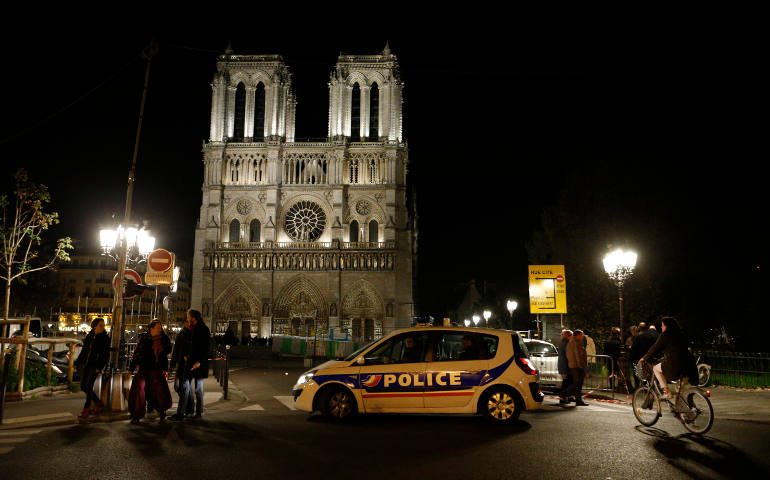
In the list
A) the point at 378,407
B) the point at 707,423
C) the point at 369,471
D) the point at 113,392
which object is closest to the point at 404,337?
the point at 378,407

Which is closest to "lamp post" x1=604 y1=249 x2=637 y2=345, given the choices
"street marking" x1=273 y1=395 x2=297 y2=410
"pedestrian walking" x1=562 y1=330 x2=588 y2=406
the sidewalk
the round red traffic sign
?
"pedestrian walking" x1=562 y1=330 x2=588 y2=406

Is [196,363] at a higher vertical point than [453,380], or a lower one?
higher

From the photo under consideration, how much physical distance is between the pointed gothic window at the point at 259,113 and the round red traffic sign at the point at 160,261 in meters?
35.4

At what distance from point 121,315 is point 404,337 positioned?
4.72 m

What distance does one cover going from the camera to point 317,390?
768 cm

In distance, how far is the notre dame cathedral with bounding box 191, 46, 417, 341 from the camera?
43156mm

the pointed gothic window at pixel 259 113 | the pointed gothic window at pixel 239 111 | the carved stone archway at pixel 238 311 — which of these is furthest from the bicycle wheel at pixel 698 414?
the pointed gothic window at pixel 239 111

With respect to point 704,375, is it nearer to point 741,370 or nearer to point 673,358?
point 741,370

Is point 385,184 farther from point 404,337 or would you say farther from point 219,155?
point 404,337

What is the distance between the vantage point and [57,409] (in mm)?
8625

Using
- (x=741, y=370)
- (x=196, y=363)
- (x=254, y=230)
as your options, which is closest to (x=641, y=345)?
(x=741, y=370)

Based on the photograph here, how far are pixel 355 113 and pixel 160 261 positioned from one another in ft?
120

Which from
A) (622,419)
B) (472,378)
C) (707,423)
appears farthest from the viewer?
(622,419)

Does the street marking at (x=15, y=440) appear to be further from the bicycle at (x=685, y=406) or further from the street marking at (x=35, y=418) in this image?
the bicycle at (x=685, y=406)
